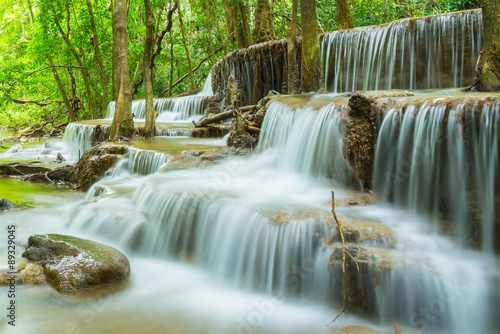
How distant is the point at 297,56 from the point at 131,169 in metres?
5.91

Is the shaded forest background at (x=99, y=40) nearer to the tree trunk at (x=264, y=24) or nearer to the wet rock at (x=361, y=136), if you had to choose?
the tree trunk at (x=264, y=24)

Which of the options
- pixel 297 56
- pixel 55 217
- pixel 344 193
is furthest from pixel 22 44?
pixel 344 193

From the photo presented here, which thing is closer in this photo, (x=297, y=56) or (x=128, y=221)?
(x=128, y=221)

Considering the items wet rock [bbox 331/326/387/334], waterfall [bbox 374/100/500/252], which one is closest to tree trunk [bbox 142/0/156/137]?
waterfall [bbox 374/100/500/252]

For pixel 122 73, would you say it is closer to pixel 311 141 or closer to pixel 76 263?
pixel 311 141

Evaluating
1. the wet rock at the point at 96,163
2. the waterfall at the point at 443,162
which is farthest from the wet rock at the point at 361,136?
the wet rock at the point at 96,163

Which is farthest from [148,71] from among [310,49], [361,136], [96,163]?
[361,136]

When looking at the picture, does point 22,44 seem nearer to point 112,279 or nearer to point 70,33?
point 70,33

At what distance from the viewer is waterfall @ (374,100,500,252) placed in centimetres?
379

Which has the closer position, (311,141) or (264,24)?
(311,141)

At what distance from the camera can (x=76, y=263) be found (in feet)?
13.4

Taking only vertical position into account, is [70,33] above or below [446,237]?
above

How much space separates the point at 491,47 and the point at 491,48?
0.05 feet

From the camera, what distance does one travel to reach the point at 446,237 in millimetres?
3832
